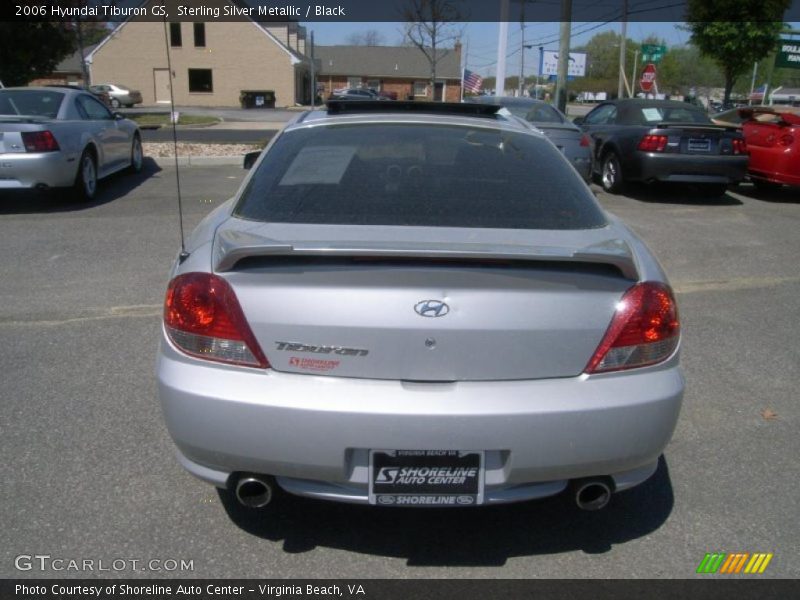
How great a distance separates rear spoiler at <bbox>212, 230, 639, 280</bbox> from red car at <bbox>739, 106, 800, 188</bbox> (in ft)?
31.1

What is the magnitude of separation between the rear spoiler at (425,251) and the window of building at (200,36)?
2051 inches

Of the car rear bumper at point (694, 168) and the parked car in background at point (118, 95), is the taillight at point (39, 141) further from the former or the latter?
the parked car in background at point (118, 95)

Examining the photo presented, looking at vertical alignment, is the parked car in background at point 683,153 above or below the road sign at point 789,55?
below

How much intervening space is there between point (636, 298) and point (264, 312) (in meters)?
1.26

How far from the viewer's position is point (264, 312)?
2.43 metres

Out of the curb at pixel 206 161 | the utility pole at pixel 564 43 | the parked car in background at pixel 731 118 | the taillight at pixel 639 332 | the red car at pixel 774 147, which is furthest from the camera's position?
the utility pole at pixel 564 43

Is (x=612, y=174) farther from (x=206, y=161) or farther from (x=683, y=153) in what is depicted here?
(x=206, y=161)

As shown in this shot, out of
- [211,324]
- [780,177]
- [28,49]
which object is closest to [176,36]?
[28,49]

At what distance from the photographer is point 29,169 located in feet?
27.8

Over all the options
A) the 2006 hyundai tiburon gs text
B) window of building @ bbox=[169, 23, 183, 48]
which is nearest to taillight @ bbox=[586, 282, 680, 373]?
the 2006 hyundai tiburon gs text

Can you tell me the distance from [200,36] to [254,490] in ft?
179

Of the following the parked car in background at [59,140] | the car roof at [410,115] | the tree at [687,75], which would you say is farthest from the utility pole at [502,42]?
the tree at [687,75]

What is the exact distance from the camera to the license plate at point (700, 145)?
1023 centimetres

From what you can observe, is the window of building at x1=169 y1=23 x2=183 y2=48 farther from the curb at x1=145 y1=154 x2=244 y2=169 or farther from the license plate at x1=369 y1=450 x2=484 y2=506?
the license plate at x1=369 y1=450 x2=484 y2=506
